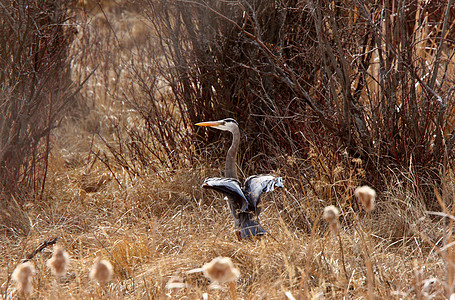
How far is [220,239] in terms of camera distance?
114 inches

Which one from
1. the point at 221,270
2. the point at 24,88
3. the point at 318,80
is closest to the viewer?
the point at 221,270

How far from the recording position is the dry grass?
233 cm

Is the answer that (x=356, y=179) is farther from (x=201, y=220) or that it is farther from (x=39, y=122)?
(x=39, y=122)

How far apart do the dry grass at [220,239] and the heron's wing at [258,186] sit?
0.19 metres

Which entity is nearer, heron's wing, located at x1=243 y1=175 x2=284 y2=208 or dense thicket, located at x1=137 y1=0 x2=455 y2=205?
heron's wing, located at x1=243 y1=175 x2=284 y2=208

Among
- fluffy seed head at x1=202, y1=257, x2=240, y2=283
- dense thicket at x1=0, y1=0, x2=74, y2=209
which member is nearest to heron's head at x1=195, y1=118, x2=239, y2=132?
dense thicket at x1=0, y1=0, x2=74, y2=209

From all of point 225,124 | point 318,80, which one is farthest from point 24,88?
point 318,80

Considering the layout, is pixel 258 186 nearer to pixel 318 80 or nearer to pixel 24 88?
pixel 318 80

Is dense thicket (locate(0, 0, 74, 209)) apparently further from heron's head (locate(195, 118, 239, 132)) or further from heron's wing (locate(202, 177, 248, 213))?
heron's wing (locate(202, 177, 248, 213))

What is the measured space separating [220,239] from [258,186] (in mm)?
426

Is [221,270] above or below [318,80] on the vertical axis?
above

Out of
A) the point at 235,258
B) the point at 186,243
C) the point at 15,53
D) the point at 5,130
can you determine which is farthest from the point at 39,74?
the point at 235,258

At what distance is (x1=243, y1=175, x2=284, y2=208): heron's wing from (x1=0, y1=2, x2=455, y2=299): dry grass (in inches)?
7.7

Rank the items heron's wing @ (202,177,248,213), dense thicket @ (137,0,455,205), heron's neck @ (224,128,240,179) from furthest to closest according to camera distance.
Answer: dense thicket @ (137,0,455,205) < heron's neck @ (224,128,240,179) < heron's wing @ (202,177,248,213)
